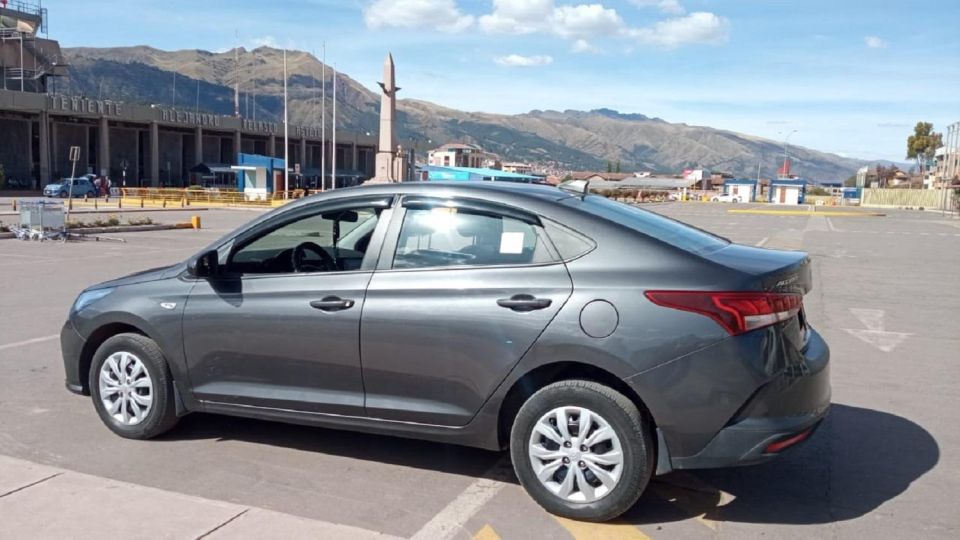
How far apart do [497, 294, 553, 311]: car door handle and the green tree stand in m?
142

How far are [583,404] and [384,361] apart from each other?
1.13m

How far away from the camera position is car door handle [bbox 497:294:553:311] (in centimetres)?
405

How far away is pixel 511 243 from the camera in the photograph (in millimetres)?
4344

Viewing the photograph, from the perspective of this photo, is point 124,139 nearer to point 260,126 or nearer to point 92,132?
point 92,132

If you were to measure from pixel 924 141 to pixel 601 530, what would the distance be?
468 ft

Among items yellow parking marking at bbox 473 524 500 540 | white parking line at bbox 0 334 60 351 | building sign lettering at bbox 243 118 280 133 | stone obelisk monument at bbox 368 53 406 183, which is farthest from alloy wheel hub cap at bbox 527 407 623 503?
building sign lettering at bbox 243 118 280 133

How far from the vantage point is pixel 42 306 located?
1023 centimetres

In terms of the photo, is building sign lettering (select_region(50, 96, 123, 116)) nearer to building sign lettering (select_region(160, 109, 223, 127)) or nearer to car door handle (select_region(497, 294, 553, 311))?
building sign lettering (select_region(160, 109, 223, 127))

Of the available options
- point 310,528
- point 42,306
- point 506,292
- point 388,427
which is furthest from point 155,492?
point 42,306

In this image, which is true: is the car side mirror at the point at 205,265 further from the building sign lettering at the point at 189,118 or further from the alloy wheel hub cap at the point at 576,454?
the building sign lettering at the point at 189,118

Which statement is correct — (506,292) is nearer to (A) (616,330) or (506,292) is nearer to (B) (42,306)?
(A) (616,330)

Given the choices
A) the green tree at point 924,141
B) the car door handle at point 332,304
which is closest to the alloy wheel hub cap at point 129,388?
the car door handle at point 332,304

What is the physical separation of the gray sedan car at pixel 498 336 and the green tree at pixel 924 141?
141 meters

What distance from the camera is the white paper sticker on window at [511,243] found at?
430 cm
